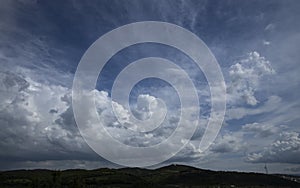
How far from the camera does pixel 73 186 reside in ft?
529

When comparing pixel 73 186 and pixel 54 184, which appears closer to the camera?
pixel 73 186

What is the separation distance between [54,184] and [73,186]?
33.0 meters

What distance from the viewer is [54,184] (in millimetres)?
188125
